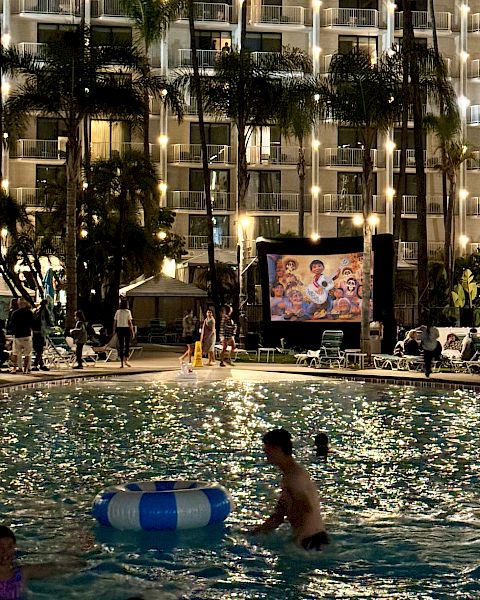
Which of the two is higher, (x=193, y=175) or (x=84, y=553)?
Result: (x=193, y=175)

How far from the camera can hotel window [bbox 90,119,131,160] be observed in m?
57.9

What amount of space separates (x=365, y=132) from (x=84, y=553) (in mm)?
24374

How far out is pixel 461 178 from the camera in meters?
61.3

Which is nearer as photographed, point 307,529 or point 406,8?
point 307,529

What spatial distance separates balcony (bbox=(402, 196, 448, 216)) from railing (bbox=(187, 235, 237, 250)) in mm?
8960

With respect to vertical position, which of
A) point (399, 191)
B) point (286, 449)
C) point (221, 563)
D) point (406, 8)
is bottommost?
point (221, 563)

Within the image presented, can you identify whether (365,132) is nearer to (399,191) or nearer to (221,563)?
(399,191)

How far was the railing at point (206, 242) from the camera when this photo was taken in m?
58.2

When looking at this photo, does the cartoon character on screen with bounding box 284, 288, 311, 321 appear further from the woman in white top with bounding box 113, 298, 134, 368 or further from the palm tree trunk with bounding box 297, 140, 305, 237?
the palm tree trunk with bounding box 297, 140, 305, 237

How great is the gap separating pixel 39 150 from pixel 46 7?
7367mm

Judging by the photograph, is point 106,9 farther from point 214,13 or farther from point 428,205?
point 428,205

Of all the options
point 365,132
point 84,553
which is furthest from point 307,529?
point 365,132

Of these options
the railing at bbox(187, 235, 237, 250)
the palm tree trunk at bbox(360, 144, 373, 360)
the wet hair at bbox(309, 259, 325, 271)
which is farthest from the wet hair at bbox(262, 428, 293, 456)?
the railing at bbox(187, 235, 237, 250)

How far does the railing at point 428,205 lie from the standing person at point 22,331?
36.9 metres
